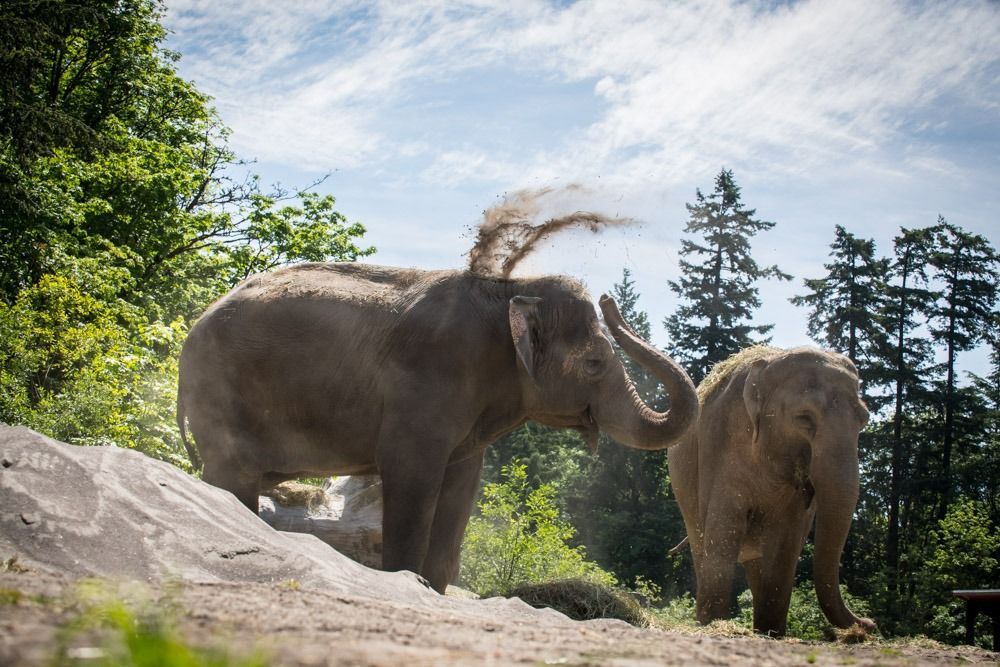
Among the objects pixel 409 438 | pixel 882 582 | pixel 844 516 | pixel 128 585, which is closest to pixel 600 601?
pixel 844 516

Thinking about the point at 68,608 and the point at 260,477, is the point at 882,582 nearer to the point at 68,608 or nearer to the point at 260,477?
the point at 260,477

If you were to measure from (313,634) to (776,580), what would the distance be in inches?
311

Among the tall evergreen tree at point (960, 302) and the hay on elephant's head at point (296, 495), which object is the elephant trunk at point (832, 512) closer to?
the hay on elephant's head at point (296, 495)

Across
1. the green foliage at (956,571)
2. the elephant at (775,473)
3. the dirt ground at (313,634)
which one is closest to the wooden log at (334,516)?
the elephant at (775,473)

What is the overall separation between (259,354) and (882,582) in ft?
89.5

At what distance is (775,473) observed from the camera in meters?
9.83

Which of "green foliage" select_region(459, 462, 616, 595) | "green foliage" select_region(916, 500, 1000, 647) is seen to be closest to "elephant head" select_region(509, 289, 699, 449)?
"green foliage" select_region(459, 462, 616, 595)

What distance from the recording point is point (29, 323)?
12.7 m

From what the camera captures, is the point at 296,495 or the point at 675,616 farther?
the point at 675,616

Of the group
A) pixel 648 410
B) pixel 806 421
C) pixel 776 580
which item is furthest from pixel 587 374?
pixel 776 580

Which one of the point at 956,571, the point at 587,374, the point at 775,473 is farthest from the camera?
the point at 956,571

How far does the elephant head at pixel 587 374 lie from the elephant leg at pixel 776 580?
7.48 feet

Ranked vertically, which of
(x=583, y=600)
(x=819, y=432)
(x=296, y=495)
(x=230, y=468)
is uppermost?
(x=819, y=432)

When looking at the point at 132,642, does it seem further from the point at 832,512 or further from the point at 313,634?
the point at 832,512
